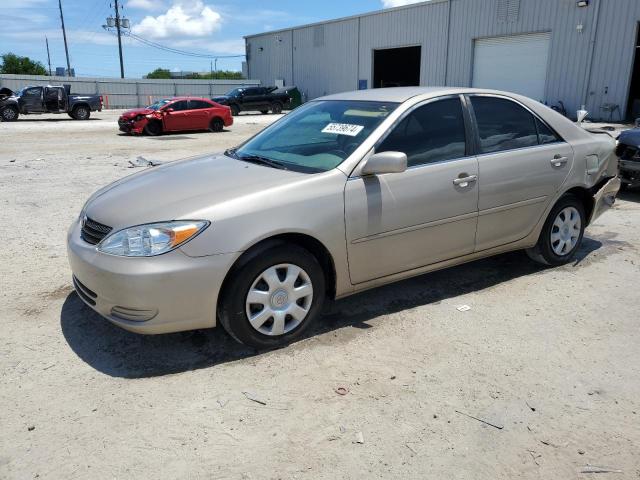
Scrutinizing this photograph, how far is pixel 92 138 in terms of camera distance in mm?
17766

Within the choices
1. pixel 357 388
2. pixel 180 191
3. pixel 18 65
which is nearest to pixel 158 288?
pixel 180 191

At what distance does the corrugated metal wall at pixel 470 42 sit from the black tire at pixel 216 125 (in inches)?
509

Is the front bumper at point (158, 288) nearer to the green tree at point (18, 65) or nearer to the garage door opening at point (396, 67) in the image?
the garage door opening at point (396, 67)

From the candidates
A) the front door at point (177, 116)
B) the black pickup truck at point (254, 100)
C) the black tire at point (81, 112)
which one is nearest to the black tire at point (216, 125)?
the front door at point (177, 116)

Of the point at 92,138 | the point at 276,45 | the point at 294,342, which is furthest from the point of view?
the point at 276,45

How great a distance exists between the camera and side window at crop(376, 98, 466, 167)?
12.5 ft

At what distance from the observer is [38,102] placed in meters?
24.8

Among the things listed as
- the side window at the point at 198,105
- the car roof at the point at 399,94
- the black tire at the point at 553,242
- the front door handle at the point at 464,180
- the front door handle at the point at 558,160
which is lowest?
the black tire at the point at 553,242

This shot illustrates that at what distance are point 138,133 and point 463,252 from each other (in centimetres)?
1743

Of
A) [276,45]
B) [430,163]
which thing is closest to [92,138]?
[430,163]

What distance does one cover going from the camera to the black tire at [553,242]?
15.4 feet

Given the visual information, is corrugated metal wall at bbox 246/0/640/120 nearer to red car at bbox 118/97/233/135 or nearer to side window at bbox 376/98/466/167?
red car at bbox 118/97/233/135

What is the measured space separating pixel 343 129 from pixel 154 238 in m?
1.61

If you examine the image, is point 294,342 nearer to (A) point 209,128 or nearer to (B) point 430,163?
(B) point 430,163
